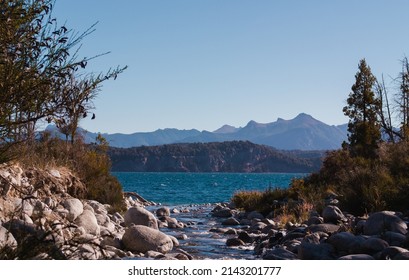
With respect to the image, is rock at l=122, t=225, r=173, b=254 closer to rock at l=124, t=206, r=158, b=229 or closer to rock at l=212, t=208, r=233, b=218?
rock at l=124, t=206, r=158, b=229

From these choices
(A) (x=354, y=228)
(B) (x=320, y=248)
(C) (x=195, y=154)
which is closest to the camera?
(B) (x=320, y=248)

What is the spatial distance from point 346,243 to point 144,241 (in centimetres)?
452

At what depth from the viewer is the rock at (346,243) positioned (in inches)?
361

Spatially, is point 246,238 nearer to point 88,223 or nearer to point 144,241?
point 144,241

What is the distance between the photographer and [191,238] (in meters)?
15.8

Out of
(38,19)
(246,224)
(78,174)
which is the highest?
(38,19)

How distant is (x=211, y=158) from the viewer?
136 m

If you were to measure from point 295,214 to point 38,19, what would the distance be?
1321cm

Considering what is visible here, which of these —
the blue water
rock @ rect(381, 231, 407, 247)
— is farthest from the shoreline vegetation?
the blue water

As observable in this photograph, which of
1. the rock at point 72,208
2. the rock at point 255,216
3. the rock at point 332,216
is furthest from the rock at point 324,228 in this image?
the rock at point 255,216

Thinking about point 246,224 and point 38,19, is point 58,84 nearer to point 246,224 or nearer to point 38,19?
point 38,19

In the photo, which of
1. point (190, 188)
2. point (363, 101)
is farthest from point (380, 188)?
point (190, 188)
